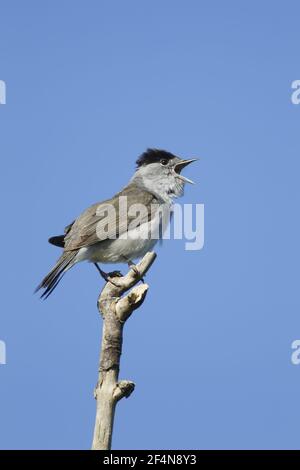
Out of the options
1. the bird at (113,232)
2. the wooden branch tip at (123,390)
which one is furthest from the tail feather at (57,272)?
the wooden branch tip at (123,390)

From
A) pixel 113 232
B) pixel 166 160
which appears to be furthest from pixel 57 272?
pixel 166 160

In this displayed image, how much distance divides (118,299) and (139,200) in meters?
2.87

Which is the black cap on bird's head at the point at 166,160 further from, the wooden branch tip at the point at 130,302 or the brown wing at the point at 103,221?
the wooden branch tip at the point at 130,302

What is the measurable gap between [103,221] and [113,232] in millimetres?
195

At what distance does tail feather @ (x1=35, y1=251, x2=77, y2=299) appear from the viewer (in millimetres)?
9492

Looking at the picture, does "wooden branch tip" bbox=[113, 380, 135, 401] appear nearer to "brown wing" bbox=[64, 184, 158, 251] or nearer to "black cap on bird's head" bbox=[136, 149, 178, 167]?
"brown wing" bbox=[64, 184, 158, 251]

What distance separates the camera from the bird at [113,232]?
10023 millimetres

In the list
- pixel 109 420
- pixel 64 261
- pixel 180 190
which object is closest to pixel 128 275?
pixel 64 261

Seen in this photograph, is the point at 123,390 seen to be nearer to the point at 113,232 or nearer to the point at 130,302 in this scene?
the point at 130,302

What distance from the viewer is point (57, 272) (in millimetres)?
9672
